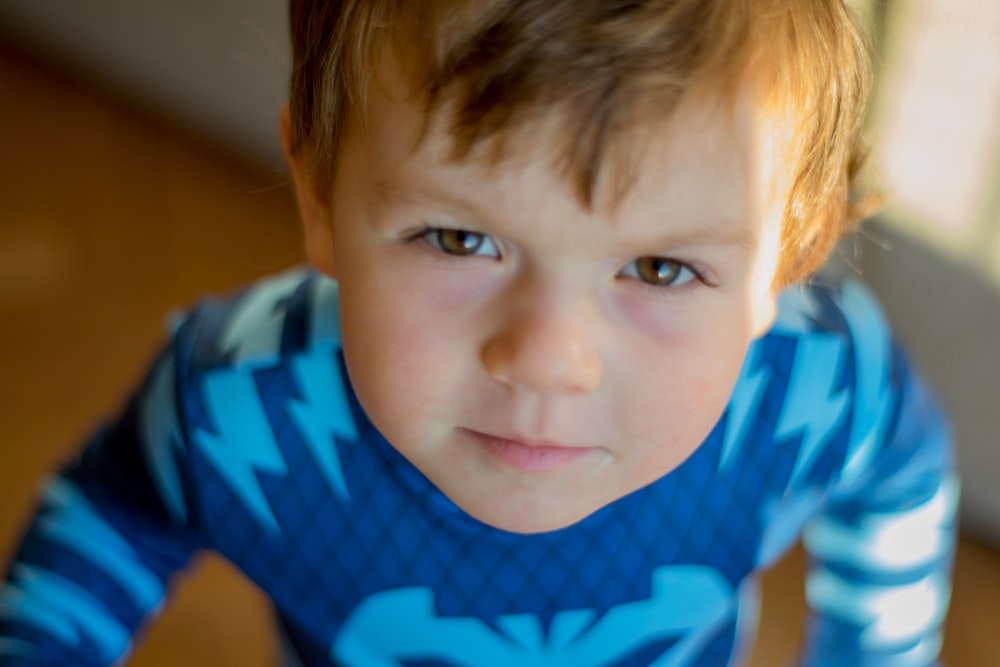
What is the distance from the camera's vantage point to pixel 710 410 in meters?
0.62

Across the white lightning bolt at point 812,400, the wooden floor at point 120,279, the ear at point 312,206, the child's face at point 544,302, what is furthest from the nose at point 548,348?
the wooden floor at point 120,279

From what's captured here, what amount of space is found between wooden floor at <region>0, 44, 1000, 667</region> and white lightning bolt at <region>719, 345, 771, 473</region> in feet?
1.98

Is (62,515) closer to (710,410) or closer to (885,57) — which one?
(710,410)

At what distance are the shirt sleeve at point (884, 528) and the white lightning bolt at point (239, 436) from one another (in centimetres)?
37

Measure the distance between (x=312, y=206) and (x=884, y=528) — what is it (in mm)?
446

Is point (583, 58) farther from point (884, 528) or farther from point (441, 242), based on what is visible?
point (884, 528)

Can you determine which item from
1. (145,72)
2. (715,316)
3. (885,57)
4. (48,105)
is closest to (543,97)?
(715,316)

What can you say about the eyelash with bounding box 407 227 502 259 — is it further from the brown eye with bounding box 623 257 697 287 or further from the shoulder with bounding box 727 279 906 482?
the shoulder with bounding box 727 279 906 482

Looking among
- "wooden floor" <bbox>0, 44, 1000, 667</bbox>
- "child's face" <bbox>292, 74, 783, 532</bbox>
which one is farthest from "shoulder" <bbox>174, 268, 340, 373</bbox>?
"wooden floor" <bbox>0, 44, 1000, 667</bbox>

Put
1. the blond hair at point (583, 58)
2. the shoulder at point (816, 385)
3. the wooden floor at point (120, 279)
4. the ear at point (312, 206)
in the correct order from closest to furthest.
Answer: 1. the blond hair at point (583, 58)
2. the ear at point (312, 206)
3. the shoulder at point (816, 385)
4. the wooden floor at point (120, 279)

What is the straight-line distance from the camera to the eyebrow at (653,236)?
538mm

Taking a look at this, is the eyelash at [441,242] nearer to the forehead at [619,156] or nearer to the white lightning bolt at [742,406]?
the forehead at [619,156]

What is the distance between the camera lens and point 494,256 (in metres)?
0.56

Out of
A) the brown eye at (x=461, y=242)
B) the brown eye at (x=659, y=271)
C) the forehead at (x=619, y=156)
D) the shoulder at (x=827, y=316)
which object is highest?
the forehead at (x=619, y=156)
